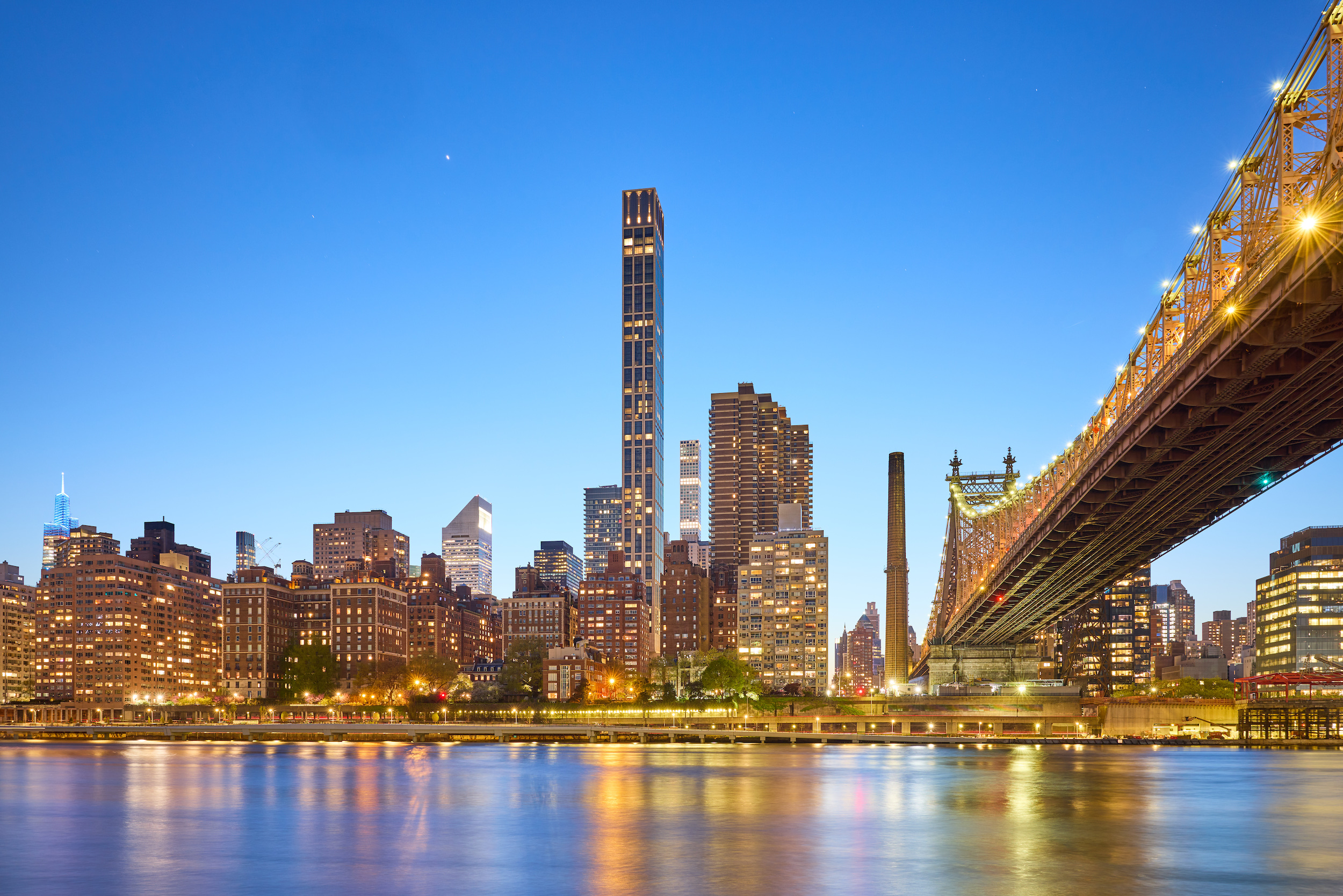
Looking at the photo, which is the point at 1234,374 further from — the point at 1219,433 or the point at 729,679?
the point at 729,679

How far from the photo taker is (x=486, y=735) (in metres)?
143

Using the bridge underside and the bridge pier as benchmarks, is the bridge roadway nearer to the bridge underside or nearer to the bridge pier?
the bridge pier

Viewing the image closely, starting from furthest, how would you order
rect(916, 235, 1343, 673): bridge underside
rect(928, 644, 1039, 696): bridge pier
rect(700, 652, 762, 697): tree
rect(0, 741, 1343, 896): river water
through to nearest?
rect(700, 652, 762, 697): tree, rect(928, 644, 1039, 696): bridge pier, rect(916, 235, 1343, 673): bridge underside, rect(0, 741, 1343, 896): river water

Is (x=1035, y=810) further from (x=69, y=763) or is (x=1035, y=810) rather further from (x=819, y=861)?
(x=69, y=763)

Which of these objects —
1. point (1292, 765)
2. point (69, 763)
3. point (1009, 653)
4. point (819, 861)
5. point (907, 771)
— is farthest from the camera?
point (1009, 653)

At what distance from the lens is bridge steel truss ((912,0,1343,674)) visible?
107 ft

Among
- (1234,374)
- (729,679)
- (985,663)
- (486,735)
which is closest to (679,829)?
(1234,374)

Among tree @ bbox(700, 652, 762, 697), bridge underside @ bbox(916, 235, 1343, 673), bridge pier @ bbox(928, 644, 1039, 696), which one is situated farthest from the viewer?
tree @ bbox(700, 652, 762, 697)

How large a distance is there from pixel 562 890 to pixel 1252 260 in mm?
26265

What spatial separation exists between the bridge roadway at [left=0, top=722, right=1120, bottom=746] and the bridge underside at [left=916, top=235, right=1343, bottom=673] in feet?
132

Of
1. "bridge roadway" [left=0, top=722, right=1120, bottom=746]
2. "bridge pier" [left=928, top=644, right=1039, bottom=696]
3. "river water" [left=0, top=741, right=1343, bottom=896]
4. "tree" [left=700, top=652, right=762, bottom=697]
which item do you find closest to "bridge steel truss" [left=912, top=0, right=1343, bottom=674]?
"river water" [left=0, top=741, right=1343, bottom=896]

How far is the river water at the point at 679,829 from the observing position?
32.2 m

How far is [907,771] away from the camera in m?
74.2

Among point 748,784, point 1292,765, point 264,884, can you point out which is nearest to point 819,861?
point 264,884
